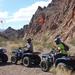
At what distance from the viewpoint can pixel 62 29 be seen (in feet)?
176

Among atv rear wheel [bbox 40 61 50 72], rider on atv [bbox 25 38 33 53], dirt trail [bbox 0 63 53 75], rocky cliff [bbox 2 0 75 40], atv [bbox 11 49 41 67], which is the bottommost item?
dirt trail [bbox 0 63 53 75]

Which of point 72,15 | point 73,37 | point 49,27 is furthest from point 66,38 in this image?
point 49,27


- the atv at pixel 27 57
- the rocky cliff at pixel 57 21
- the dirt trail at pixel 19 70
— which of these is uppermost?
the rocky cliff at pixel 57 21

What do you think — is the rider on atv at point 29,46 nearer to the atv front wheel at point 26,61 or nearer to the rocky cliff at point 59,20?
the atv front wheel at point 26,61

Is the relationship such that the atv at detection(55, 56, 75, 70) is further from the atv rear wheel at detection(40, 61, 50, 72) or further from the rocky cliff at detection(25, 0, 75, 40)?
the rocky cliff at detection(25, 0, 75, 40)

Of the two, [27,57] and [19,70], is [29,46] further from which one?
[19,70]

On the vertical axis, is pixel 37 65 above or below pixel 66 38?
below

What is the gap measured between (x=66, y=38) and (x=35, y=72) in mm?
29938

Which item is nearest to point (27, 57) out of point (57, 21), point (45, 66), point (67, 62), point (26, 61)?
point (26, 61)

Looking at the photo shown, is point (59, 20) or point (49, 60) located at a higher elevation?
point (59, 20)

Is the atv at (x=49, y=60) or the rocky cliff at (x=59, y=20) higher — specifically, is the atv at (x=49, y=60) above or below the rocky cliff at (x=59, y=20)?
below

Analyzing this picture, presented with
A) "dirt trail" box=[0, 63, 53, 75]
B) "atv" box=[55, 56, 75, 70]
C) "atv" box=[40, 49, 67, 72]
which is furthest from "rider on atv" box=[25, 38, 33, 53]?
"atv" box=[55, 56, 75, 70]

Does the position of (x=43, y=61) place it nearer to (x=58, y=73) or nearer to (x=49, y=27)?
(x=58, y=73)

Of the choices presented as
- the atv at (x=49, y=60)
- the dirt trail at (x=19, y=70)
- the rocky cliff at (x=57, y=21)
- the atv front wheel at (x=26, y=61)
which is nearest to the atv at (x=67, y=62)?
the atv at (x=49, y=60)
